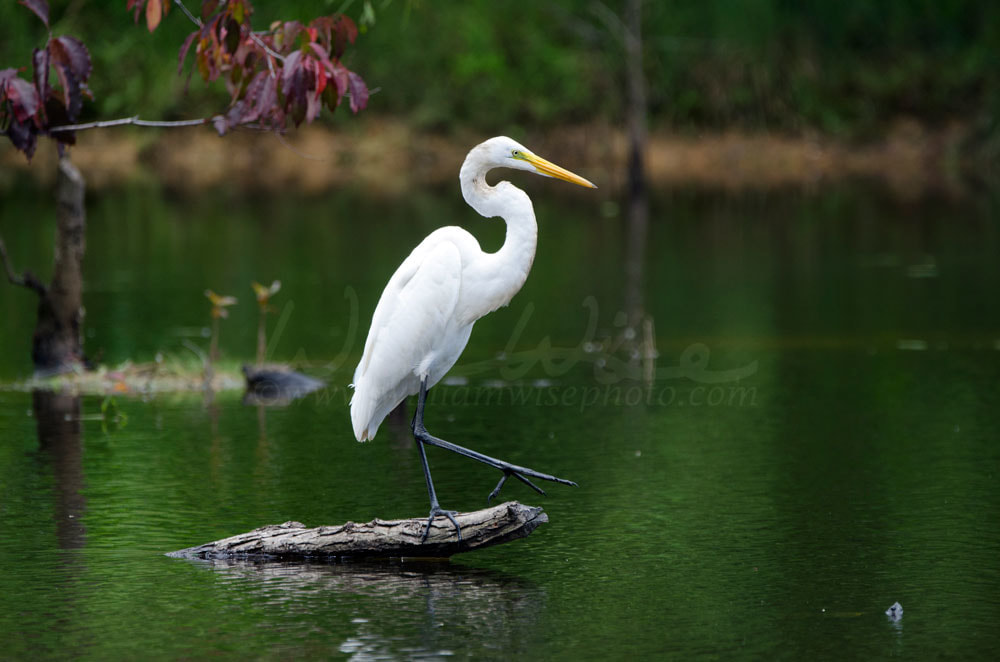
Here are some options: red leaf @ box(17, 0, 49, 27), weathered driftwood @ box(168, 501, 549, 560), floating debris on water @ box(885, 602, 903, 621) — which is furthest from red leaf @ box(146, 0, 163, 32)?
floating debris on water @ box(885, 602, 903, 621)

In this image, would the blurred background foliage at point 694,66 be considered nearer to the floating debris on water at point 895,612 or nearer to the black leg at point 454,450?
the black leg at point 454,450

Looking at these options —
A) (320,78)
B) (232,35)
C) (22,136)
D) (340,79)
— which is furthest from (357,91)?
(22,136)

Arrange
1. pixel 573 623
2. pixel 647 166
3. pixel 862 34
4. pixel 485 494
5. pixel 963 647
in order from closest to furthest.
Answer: pixel 963 647, pixel 573 623, pixel 485 494, pixel 647 166, pixel 862 34

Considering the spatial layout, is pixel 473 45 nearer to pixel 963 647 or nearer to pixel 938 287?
pixel 938 287

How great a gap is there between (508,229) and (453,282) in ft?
1.19

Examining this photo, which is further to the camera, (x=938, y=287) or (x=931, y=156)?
(x=931, y=156)

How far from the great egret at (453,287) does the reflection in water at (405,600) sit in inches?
21.5

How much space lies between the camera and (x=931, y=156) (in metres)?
41.8

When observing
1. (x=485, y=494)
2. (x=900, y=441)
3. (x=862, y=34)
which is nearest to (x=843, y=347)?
(x=900, y=441)

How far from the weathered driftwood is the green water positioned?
11 cm

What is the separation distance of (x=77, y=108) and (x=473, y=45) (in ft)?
120

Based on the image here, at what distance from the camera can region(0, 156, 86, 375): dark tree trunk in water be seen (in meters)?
11.8

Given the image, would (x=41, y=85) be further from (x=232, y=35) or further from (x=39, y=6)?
(x=232, y=35)

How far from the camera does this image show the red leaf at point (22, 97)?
Result: 7.13 meters
